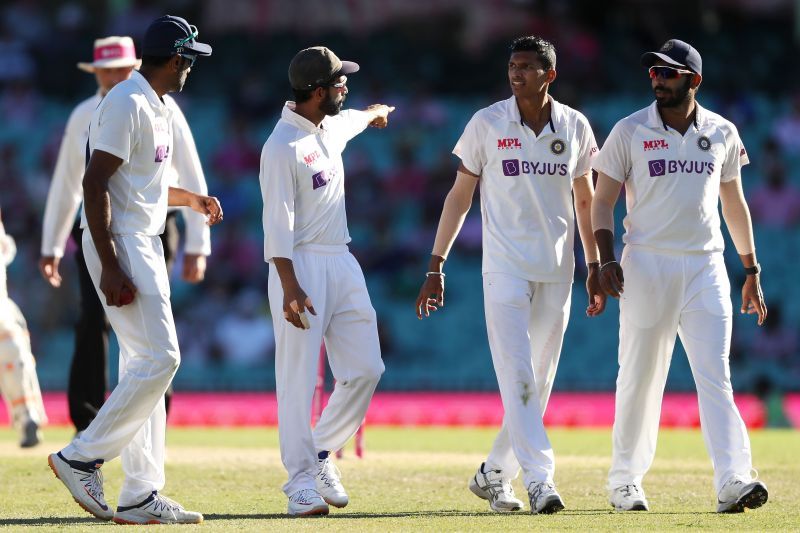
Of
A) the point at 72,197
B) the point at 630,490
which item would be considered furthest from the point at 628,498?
the point at 72,197

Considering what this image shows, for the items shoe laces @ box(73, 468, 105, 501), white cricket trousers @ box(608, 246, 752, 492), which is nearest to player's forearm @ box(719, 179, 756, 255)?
white cricket trousers @ box(608, 246, 752, 492)

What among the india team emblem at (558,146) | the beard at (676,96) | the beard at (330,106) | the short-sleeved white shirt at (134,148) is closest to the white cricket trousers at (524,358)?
the india team emblem at (558,146)

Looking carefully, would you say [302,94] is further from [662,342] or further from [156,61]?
[662,342]

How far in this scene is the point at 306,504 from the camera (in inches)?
297

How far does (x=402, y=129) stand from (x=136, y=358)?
49.5 ft

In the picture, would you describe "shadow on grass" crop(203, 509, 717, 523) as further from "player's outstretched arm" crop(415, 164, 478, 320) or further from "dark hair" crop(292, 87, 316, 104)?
"dark hair" crop(292, 87, 316, 104)

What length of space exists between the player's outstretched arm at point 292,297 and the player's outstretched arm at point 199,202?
39 centimetres

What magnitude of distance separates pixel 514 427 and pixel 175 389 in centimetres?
1141

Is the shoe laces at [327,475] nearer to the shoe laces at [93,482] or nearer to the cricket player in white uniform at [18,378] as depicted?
the shoe laces at [93,482]

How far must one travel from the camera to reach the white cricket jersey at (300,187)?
7.58 metres

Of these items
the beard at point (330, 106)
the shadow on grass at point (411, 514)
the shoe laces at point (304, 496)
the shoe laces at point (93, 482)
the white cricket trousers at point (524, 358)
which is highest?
the beard at point (330, 106)

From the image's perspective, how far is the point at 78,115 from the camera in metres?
10.0

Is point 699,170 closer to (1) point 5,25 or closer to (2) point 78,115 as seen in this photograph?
(2) point 78,115

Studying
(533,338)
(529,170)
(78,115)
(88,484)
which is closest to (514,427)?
(533,338)
